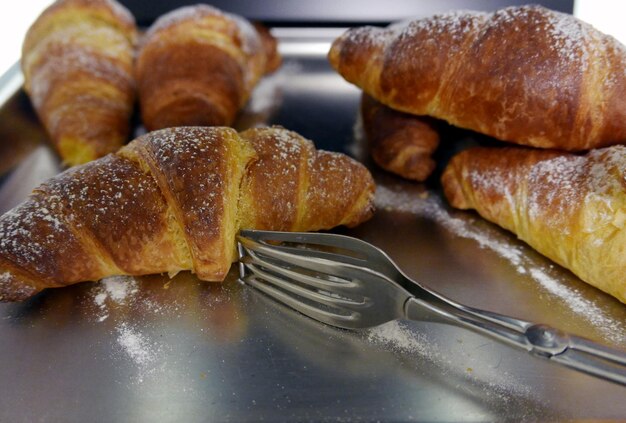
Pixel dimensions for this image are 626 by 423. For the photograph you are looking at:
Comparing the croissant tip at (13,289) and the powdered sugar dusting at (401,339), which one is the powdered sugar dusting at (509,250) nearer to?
the powdered sugar dusting at (401,339)

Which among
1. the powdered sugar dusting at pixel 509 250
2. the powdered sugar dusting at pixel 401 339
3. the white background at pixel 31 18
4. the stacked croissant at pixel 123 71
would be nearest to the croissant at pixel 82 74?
the stacked croissant at pixel 123 71

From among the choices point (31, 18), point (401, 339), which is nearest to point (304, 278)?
point (401, 339)

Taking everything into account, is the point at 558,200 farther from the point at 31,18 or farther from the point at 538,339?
the point at 31,18

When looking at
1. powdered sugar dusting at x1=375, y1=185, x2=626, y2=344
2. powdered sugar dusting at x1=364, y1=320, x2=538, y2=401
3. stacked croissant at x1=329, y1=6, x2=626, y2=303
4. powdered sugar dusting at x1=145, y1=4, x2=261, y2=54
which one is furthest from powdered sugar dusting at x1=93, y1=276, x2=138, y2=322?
powdered sugar dusting at x1=145, y1=4, x2=261, y2=54

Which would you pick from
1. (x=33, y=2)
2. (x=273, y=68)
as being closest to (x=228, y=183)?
(x=273, y=68)

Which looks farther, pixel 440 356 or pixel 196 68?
pixel 196 68

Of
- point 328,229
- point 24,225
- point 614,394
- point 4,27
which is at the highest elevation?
point 4,27

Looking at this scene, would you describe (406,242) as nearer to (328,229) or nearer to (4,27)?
(328,229)
